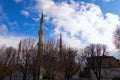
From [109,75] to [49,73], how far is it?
17.6m

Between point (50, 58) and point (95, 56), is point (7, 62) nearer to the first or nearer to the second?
point (50, 58)

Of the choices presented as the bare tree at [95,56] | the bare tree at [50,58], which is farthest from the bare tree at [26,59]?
the bare tree at [95,56]

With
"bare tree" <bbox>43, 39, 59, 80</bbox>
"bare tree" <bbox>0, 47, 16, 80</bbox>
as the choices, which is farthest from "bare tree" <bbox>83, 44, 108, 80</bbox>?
"bare tree" <bbox>0, 47, 16, 80</bbox>

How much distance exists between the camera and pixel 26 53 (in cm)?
3556

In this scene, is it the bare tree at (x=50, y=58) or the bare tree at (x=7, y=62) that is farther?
the bare tree at (x=7, y=62)

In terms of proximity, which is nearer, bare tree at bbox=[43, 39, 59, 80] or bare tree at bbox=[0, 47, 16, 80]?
bare tree at bbox=[43, 39, 59, 80]

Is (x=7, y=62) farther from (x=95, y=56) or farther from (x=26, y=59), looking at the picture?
(x=95, y=56)

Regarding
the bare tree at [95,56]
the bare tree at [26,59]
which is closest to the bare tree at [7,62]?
the bare tree at [26,59]

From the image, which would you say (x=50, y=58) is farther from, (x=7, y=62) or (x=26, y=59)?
(x=7, y=62)

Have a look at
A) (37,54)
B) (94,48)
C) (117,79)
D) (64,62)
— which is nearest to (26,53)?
(37,54)

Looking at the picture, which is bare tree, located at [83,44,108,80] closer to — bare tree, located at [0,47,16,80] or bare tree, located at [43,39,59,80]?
bare tree, located at [43,39,59,80]

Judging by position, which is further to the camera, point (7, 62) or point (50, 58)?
point (7, 62)

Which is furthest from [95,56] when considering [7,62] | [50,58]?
[7,62]

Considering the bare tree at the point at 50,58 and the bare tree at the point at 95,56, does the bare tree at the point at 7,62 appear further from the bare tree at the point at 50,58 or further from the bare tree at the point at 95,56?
the bare tree at the point at 95,56
